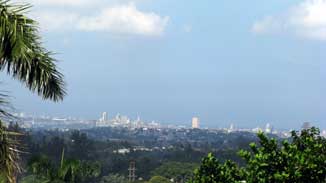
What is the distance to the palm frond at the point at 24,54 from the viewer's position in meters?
3.91

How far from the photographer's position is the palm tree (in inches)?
154

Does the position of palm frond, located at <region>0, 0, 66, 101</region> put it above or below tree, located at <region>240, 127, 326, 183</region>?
above

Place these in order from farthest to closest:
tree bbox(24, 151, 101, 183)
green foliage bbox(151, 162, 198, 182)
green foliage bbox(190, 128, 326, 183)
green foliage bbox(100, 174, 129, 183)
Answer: green foliage bbox(100, 174, 129, 183) → green foliage bbox(151, 162, 198, 182) → tree bbox(24, 151, 101, 183) → green foliage bbox(190, 128, 326, 183)

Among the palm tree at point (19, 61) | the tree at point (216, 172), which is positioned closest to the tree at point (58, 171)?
the tree at point (216, 172)

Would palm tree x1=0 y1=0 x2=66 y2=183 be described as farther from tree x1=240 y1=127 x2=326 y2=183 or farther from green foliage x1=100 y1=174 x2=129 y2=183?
green foliage x1=100 y1=174 x2=129 y2=183

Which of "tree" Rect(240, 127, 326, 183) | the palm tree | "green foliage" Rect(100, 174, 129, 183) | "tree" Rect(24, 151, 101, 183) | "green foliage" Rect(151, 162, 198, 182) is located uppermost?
the palm tree

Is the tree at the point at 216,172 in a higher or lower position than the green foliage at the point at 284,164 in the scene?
lower

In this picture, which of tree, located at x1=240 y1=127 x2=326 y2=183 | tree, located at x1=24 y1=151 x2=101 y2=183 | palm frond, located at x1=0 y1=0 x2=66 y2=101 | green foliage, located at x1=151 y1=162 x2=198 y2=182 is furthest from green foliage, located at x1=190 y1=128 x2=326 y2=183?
green foliage, located at x1=151 y1=162 x2=198 y2=182

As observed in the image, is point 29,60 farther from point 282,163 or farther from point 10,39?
point 282,163

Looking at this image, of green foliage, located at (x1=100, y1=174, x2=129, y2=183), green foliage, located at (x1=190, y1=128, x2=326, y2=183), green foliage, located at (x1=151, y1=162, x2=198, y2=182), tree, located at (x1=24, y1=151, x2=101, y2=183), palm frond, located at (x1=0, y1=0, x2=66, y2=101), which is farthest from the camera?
green foliage, located at (x1=100, y1=174, x2=129, y2=183)

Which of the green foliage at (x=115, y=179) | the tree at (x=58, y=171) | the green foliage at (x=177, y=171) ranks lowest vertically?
the green foliage at (x=115, y=179)

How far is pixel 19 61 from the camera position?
3.97 meters

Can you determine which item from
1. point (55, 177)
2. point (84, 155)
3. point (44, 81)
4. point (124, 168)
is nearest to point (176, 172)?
point (124, 168)

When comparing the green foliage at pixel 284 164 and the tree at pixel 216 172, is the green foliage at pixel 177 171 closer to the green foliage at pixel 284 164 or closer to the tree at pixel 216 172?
the tree at pixel 216 172
